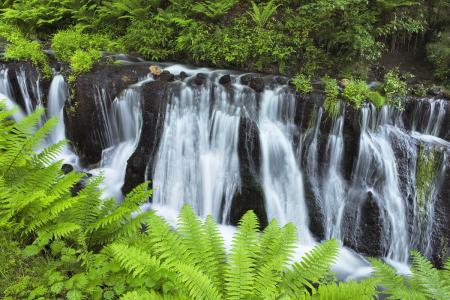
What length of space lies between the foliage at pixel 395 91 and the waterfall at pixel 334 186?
1.44 metres

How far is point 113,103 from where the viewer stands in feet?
26.3

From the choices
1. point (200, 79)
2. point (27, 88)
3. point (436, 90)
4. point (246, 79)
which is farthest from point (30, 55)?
point (436, 90)

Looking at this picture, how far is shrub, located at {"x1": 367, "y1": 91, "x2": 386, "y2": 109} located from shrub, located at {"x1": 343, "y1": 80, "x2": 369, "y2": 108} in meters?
0.10

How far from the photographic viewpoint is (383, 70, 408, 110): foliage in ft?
25.1

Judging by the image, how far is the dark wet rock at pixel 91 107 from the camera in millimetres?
8086

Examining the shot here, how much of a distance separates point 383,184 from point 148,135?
5353 millimetres

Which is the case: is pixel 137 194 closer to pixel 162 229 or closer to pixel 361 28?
pixel 162 229

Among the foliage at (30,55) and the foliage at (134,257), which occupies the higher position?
the foliage at (30,55)

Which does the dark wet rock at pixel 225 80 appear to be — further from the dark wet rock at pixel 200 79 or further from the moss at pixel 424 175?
the moss at pixel 424 175


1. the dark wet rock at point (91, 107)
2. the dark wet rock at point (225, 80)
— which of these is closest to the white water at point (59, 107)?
the dark wet rock at point (91, 107)

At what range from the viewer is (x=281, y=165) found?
7.40 m

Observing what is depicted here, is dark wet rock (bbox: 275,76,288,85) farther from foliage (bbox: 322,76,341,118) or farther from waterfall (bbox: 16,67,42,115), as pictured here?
waterfall (bbox: 16,67,42,115)

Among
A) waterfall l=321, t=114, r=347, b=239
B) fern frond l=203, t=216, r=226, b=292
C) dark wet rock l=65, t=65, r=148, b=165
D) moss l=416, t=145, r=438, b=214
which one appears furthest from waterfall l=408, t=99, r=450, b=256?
dark wet rock l=65, t=65, r=148, b=165

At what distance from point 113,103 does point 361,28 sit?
6.31m
